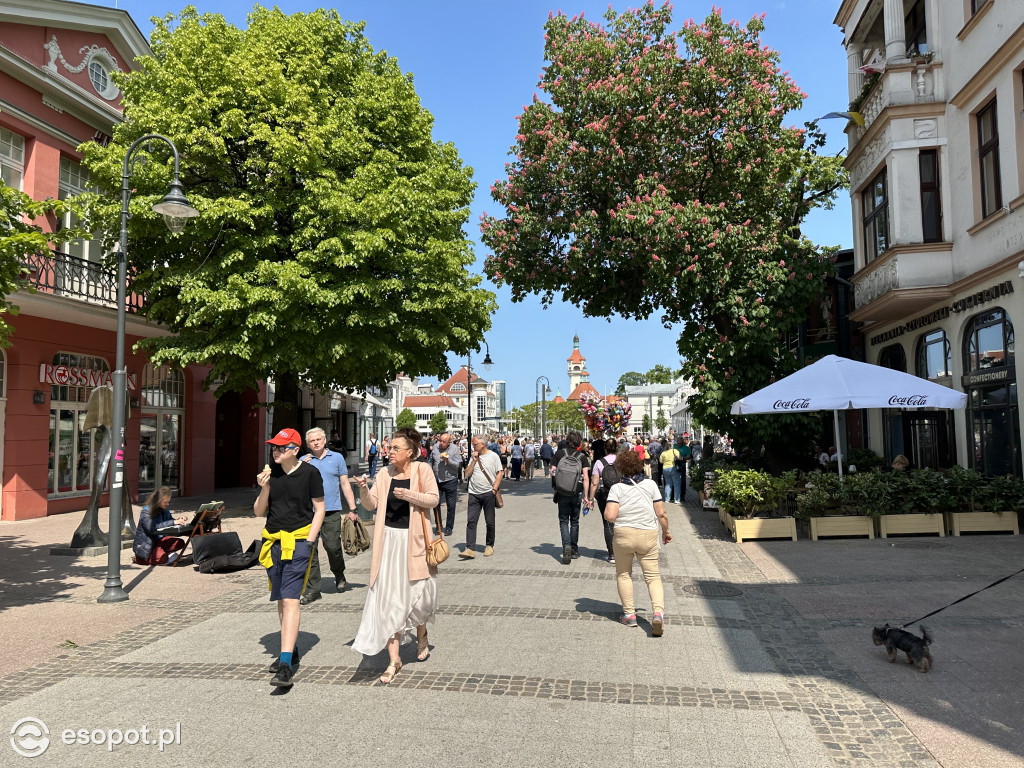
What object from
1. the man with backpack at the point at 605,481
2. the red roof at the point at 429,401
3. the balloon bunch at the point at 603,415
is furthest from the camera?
the red roof at the point at 429,401

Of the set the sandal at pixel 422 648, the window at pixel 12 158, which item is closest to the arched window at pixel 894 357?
the sandal at pixel 422 648

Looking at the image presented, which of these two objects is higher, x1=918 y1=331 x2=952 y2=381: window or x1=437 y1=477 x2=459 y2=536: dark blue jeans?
x1=918 y1=331 x2=952 y2=381: window

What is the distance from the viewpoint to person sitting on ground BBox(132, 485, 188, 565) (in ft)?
32.9

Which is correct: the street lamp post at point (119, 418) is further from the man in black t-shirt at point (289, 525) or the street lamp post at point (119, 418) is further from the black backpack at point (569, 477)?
the black backpack at point (569, 477)

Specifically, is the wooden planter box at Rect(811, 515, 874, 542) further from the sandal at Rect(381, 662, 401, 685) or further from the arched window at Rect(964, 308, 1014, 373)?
the sandal at Rect(381, 662, 401, 685)

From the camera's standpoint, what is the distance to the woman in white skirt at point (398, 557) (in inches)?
203

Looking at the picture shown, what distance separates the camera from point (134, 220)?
13.4 meters

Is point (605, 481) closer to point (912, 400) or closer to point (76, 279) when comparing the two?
point (912, 400)

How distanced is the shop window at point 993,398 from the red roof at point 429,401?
113 meters

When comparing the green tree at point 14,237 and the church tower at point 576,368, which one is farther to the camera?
the church tower at point 576,368

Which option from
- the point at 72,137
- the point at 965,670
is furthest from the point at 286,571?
the point at 72,137

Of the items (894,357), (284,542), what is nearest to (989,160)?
(894,357)

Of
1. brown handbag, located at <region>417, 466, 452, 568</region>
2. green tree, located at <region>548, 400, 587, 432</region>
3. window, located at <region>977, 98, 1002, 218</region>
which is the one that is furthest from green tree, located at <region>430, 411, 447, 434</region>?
brown handbag, located at <region>417, 466, 452, 568</region>

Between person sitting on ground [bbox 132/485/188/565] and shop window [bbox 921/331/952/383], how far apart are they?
14043mm
